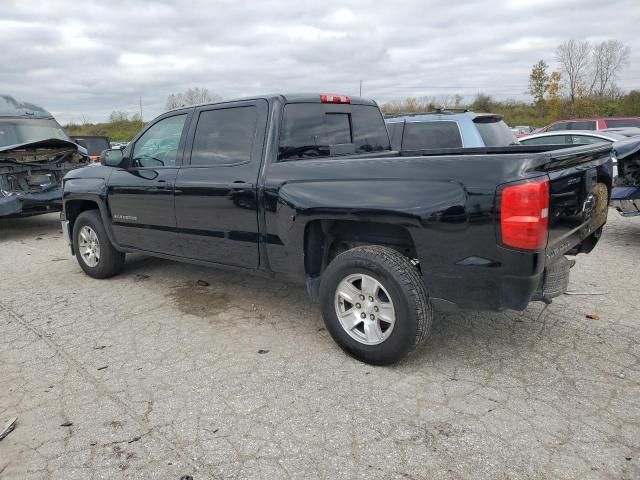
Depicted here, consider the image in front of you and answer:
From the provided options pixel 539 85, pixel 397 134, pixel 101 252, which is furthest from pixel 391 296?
pixel 539 85

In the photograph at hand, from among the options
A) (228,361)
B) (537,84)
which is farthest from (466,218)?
(537,84)

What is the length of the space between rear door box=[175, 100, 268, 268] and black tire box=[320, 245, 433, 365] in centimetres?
91

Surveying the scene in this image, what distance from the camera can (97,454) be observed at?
8.36 feet

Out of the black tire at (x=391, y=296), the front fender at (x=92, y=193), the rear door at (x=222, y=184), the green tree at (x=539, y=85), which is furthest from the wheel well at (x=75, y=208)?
the green tree at (x=539, y=85)

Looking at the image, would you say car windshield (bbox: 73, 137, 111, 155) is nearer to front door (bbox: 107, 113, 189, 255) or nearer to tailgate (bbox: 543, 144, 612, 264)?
front door (bbox: 107, 113, 189, 255)

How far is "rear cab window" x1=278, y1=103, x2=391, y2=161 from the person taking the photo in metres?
3.94

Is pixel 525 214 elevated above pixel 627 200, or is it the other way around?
pixel 525 214

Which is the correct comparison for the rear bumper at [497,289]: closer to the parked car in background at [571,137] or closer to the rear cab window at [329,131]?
the rear cab window at [329,131]

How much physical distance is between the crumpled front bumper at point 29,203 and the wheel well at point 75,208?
2.80 meters

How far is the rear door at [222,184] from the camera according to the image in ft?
13.0

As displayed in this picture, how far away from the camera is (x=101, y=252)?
219 inches

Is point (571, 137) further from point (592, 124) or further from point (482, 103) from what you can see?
point (482, 103)

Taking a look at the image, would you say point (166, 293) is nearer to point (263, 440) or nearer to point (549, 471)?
point (263, 440)

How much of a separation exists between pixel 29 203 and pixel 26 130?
197cm
